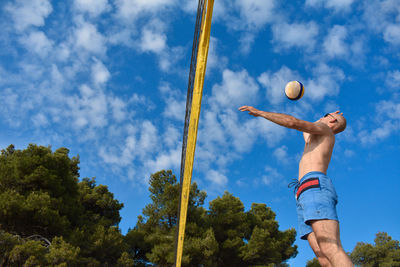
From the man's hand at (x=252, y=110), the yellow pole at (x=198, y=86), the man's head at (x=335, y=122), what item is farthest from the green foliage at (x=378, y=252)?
the man's hand at (x=252, y=110)

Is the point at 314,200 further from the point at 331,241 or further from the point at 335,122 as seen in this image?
the point at 335,122

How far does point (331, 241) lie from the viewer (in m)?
2.27

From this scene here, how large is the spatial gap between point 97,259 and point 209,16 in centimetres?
1309

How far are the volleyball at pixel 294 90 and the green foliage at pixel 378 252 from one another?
2711 centimetres

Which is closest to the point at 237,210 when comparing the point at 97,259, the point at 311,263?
the point at 311,263

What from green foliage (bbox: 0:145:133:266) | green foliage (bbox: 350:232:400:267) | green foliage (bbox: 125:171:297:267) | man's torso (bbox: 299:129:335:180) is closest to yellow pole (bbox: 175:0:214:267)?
man's torso (bbox: 299:129:335:180)

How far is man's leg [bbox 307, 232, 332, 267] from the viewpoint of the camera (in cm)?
244

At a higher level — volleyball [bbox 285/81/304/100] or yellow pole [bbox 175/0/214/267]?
yellow pole [bbox 175/0/214/267]

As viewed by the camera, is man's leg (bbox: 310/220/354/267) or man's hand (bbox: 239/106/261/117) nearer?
man's leg (bbox: 310/220/354/267)

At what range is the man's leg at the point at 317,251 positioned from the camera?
2.44 m

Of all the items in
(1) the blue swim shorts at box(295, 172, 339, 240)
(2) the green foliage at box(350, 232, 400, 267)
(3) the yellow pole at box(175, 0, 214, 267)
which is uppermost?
(2) the green foliage at box(350, 232, 400, 267)

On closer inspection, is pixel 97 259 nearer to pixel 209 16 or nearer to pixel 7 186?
pixel 7 186

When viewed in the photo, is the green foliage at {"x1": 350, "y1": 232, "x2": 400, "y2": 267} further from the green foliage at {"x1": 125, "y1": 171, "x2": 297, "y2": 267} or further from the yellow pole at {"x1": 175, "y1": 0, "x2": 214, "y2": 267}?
the yellow pole at {"x1": 175, "y1": 0, "x2": 214, "y2": 267}

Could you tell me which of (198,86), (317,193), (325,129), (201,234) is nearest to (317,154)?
(325,129)
